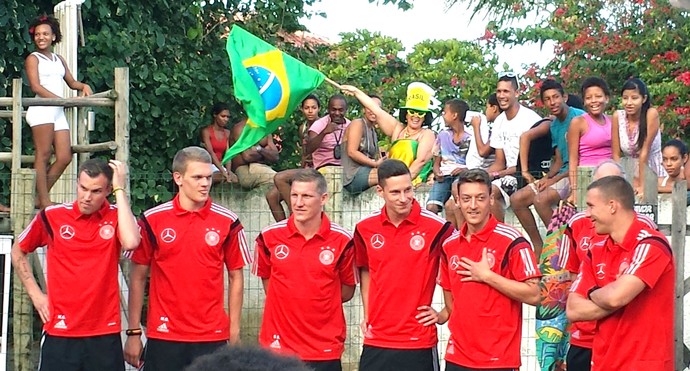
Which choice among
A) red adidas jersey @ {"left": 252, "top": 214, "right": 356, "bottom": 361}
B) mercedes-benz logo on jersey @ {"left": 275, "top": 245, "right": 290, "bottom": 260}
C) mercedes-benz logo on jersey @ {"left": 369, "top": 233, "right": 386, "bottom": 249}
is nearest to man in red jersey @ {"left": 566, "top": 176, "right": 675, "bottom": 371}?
mercedes-benz logo on jersey @ {"left": 369, "top": 233, "right": 386, "bottom": 249}

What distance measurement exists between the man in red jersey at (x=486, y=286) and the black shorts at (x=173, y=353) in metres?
1.61

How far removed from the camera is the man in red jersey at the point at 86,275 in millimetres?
7551

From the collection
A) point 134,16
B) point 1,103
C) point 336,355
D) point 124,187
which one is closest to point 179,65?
point 134,16

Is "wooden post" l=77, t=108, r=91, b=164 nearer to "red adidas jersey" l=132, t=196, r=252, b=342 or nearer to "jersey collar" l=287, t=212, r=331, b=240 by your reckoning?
"red adidas jersey" l=132, t=196, r=252, b=342

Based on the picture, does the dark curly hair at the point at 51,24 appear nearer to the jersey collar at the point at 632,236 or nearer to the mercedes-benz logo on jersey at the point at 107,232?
the mercedes-benz logo on jersey at the point at 107,232

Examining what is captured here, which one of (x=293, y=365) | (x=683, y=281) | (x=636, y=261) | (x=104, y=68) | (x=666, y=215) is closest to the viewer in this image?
(x=293, y=365)

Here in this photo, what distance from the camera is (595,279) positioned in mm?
6781

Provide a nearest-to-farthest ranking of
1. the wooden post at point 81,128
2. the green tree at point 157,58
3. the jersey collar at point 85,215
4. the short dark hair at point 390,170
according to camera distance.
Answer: the short dark hair at point 390,170 < the jersey collar at point 85,215 < the wooden post at point 81,128 < the green tree at point 157,58

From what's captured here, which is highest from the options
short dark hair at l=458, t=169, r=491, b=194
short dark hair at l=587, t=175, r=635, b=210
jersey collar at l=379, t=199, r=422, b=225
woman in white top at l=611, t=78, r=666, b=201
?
woman in white top at l=611, t=78, r=666, b=201

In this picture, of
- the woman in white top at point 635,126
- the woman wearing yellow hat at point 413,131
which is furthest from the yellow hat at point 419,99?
the woman in white top at point 635,126

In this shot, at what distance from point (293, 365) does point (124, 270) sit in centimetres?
713

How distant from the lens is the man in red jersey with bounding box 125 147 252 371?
297 inches

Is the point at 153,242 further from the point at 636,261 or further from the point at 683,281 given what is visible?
the point at 683,281

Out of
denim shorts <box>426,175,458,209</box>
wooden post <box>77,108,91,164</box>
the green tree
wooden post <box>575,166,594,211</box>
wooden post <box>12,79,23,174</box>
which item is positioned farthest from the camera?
the green tree
